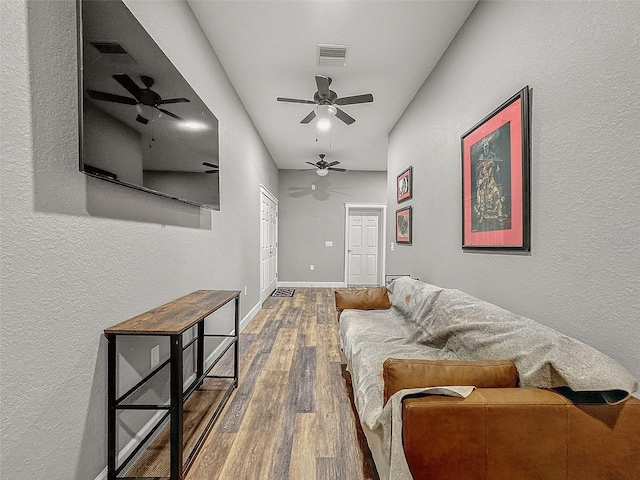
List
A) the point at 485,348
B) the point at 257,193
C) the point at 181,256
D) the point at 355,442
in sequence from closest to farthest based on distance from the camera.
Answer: the point at 485,348 → the point at 355,442 → the point at 181,256 → the point at 257,193

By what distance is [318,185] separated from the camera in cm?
695

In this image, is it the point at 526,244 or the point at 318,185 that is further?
the point at 318,185

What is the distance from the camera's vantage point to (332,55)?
265 centimetres

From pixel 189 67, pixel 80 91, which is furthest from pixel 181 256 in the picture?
pixel 189 67

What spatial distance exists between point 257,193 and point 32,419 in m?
3.88

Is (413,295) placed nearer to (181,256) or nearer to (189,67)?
(181,256)

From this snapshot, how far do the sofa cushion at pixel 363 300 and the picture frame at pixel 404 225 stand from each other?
2.68ft

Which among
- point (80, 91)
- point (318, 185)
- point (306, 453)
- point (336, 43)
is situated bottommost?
point (306, 453)

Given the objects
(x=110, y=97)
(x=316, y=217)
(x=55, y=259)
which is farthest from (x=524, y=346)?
(x=316, y=217)

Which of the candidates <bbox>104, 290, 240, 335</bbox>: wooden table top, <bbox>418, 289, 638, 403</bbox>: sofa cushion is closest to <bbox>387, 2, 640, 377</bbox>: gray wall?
<bbox>418, 289, 638, 403</bbox>: sofa cushion

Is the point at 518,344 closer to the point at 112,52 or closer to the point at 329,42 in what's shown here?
the point at 112,52

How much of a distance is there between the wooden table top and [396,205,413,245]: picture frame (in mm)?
2251

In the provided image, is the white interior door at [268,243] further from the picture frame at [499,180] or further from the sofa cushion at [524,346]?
the sofa cushion at [524,346]

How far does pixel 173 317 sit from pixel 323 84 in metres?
2.29
